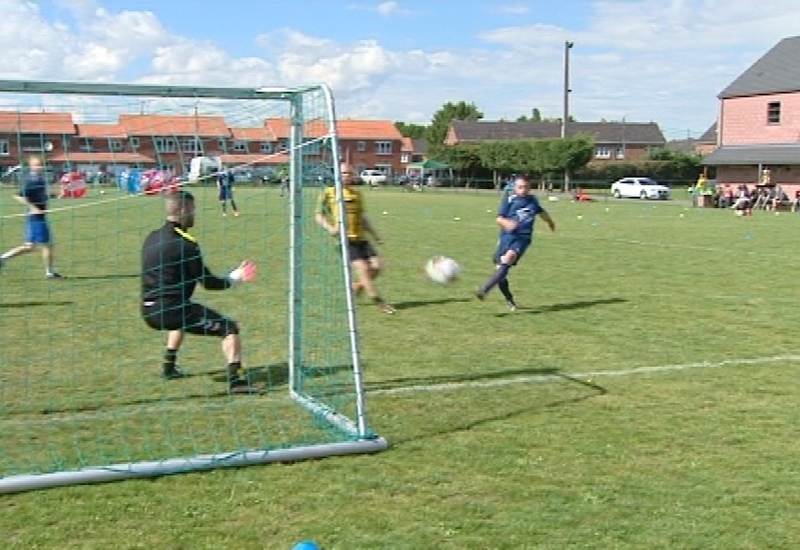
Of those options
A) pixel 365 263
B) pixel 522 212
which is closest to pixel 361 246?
pixel 365 263

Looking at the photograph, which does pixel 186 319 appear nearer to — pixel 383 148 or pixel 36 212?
pixel 36 212

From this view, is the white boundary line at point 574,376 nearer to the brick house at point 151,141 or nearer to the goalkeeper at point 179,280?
the goalkeeper at point 179,280

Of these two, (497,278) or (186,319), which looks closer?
(186,319)

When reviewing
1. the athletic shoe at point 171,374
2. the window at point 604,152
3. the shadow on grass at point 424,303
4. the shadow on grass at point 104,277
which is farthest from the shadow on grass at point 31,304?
the window at point 604,152

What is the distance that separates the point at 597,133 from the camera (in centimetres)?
10819

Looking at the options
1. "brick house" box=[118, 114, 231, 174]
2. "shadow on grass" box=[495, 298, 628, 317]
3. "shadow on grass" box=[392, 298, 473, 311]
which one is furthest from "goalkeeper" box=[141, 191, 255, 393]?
"shadow on grass" box=[495, 298, 628, 317]

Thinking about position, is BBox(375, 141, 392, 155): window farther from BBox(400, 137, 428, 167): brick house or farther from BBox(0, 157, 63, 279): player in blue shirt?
BBox(0, 157, 63, 279): player in blue shirt

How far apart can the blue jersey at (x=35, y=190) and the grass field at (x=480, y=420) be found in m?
0.27

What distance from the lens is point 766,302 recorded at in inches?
496

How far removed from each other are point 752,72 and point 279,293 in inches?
1964

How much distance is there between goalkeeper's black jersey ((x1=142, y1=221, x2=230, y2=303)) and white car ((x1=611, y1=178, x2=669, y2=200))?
5110 cm

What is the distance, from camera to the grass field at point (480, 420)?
15.1ft

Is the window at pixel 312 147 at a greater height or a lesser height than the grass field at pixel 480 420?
greater

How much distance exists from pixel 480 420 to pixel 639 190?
51.7 m
